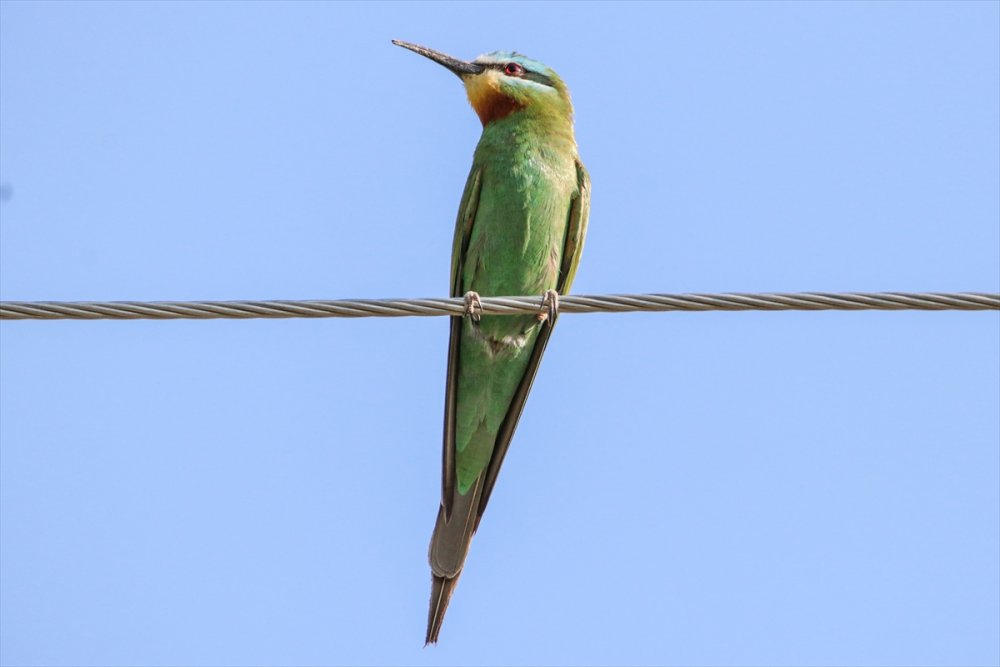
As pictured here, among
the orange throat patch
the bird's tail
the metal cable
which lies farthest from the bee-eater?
the metal cable

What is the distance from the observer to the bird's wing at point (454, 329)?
5.52m

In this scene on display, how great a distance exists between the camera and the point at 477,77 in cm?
639

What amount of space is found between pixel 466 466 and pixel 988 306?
8.84ft

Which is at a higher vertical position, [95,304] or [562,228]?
[562,228]

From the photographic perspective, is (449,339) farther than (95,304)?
Yes

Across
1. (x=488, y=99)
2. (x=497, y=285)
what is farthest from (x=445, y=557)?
(x=488, y=99)

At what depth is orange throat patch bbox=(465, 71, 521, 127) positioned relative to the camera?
621 centimetres

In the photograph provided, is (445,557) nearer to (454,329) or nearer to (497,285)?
(454,329)

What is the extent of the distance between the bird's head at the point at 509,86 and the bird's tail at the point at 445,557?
204 centimetres

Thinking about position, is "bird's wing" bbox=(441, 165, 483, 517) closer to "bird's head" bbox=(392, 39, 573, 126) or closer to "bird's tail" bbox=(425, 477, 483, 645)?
"bird's tail" bbox=(425, 477, 483, 645)

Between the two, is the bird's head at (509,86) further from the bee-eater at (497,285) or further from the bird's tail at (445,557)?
the bird's tail at (445,557)

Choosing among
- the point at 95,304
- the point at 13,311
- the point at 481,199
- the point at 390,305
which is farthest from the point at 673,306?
the point at 481,199

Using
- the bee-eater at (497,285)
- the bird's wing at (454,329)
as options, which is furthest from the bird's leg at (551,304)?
the bird's wing at (454,329)

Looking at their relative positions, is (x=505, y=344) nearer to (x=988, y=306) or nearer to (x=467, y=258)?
(x=467, y=258)
